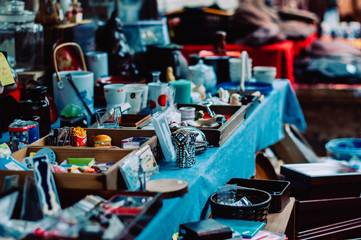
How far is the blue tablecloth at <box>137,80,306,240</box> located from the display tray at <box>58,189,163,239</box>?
0.07ft

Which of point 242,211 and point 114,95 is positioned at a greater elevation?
point 114,95

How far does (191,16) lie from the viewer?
460cm

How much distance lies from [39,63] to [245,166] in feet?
3.87

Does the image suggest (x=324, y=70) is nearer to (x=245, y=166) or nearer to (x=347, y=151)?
(x=347, y=151)

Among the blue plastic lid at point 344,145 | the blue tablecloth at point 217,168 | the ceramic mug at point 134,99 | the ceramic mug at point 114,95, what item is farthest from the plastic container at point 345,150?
the ceramic mug at point 114,95

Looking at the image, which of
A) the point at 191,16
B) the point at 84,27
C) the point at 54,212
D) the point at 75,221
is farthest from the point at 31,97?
the point at 191,16

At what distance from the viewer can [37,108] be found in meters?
1.63

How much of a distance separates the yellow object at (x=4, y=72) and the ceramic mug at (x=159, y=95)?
0.66 meters

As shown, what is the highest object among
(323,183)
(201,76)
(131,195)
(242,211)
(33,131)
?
(201,76)

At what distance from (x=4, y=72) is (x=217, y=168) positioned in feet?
2.86


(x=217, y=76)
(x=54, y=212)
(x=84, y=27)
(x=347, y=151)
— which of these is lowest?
(x=347, y=151)

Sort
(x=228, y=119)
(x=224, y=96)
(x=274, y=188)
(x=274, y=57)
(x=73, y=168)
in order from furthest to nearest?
(x=274, y=57)
(x=224, y=96)
(x=228, y=119)
(x=274, y=188)
(x=73, y=168)

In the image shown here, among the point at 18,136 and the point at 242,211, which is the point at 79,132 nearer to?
the point at 18,136

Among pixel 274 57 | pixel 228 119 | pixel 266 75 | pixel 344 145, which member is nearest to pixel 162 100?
pixel 228 119
